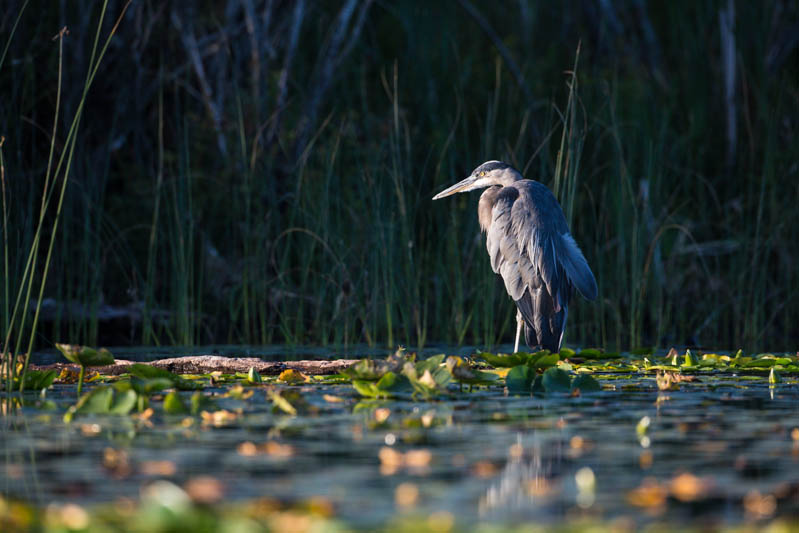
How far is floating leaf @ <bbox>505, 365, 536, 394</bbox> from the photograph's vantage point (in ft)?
13.0

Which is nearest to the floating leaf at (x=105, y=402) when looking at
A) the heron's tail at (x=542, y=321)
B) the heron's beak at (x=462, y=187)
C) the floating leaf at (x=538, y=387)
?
the floating leaf at (x=538, y=387)

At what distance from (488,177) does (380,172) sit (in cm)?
73

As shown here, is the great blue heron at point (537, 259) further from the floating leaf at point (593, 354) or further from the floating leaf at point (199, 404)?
the floating leaf at point (199, 404)

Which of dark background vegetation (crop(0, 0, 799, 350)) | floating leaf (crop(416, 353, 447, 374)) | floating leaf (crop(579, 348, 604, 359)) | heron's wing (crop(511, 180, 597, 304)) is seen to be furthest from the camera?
dark background vegetation (crop(0, 0, 799, 350))

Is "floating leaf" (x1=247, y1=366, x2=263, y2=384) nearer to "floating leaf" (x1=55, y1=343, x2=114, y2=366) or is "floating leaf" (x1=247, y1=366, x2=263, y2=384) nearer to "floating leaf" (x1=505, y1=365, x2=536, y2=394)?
"floating leaf" (x1=55, y1=343, x2=114, y2=366)

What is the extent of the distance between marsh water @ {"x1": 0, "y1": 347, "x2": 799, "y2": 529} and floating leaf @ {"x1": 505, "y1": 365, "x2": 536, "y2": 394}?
0.51 ft

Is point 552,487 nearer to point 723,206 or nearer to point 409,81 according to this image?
point 723,206

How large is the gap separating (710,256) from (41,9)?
491 centimetres

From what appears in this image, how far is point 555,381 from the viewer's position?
3.94 meters

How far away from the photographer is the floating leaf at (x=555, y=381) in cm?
393

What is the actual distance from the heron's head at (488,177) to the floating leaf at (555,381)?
2.48m

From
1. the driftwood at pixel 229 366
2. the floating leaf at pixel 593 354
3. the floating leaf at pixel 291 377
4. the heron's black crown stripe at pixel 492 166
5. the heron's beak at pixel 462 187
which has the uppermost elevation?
the heron's black crown stripe at pixel 492 166

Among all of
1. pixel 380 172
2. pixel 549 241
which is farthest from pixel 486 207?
Result: pixel 380 172

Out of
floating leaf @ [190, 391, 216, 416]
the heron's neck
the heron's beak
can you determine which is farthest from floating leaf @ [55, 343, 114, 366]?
the heron's beak
